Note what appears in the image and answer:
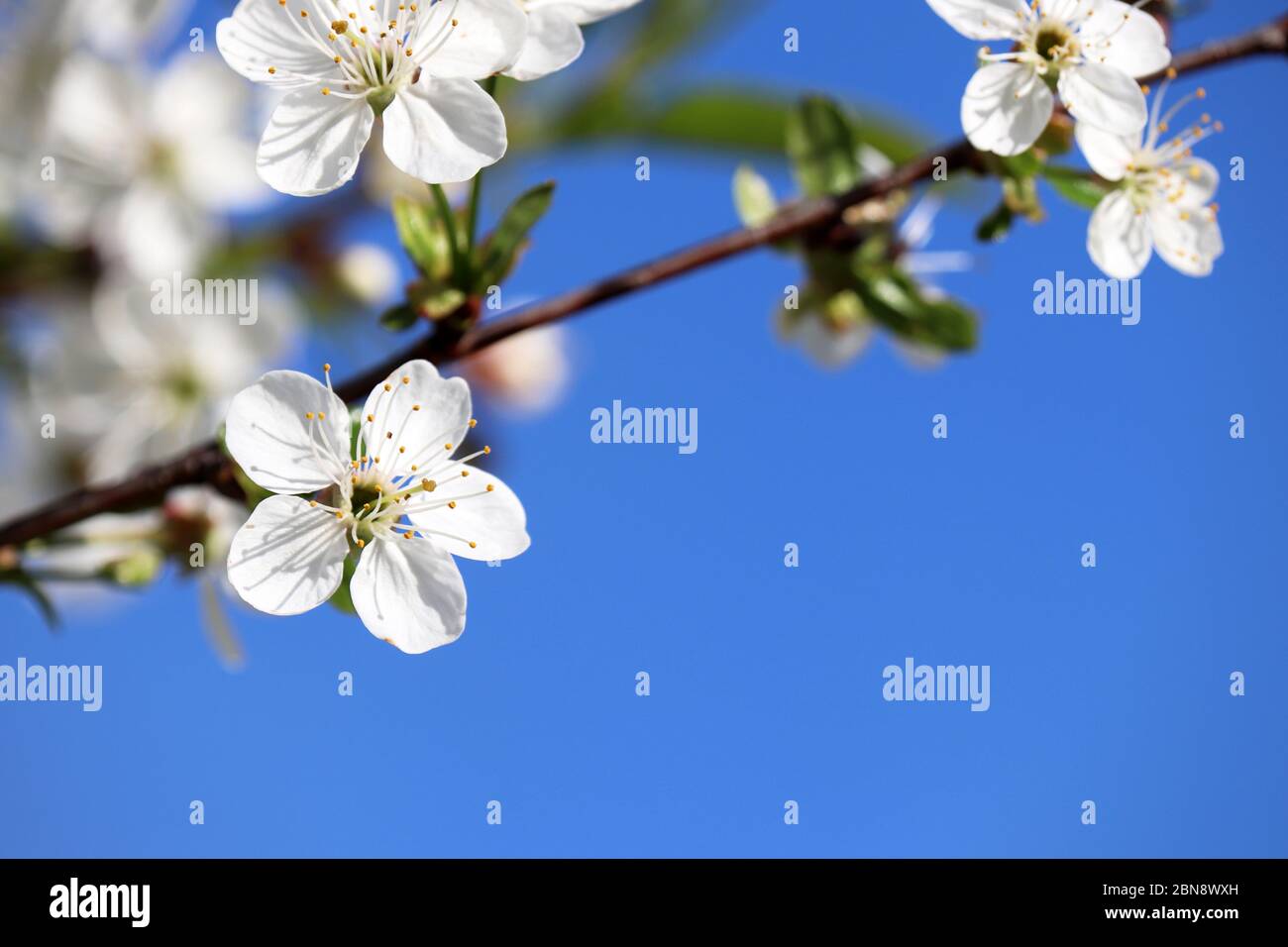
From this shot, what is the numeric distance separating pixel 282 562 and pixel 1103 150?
2.22 ft

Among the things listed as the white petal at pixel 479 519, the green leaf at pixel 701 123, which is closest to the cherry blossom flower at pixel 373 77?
the white petal at pixel 479 519

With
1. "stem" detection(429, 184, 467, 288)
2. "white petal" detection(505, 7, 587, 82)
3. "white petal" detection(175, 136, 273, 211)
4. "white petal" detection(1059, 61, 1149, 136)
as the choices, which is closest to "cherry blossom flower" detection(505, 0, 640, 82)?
"white petal" detection(505, 7, 587, 82)

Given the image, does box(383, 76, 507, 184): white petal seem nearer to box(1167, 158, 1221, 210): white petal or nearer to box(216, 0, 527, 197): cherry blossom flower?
box(216, 0, 527, 197): cherry blossom flower

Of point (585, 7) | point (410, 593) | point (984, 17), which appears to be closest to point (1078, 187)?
point (984, 17)

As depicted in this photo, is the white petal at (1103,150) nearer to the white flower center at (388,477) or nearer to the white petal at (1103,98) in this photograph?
the white petal at (1103,98)

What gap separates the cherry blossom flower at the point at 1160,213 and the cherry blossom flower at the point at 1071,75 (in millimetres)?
72

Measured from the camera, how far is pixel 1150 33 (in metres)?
0.98

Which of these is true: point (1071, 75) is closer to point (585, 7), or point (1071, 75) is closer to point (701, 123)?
point (585, 7)

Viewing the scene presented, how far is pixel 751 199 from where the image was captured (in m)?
1.16

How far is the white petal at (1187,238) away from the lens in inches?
43.1

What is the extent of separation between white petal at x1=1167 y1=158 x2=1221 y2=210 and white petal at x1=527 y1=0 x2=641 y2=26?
19.4 inches

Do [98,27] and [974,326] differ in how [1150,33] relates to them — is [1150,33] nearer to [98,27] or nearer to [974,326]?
[974,326]

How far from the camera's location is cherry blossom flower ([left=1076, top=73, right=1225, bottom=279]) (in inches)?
42.1

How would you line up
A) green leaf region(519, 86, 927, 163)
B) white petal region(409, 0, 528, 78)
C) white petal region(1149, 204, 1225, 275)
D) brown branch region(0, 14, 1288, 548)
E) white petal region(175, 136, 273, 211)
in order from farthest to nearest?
green leaf region(519, 86, 927, 163)
white petal region(175, 136, 273, 211)
white petal region(1149, 204, 1225, 275)
brown branch region(0, 14, 1288, 548)
white petal region(409, 0, 528, 78)
